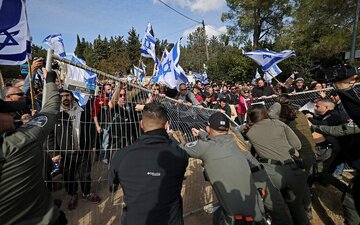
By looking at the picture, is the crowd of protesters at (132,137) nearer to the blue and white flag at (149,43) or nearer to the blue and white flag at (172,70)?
the blue and white flag at (172,70)

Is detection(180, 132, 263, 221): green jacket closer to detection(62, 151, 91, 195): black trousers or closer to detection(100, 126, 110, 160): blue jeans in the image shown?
detection(100, 126, 110, 160): blue jeans

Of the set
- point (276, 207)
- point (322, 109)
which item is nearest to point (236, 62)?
point (322, 109)

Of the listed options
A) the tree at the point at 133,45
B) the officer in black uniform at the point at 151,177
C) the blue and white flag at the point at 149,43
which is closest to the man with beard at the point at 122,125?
the officer in black uniform at the point at 151,177

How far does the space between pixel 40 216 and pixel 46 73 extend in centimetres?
119

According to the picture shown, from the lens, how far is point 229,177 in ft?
9.70

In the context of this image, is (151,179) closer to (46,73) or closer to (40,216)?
(40,216)

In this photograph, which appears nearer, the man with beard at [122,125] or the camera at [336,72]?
the camera at [336,72]

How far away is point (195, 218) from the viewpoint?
4.50 m

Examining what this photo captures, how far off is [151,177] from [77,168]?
2444 mm

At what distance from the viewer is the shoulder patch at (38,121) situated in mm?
1996

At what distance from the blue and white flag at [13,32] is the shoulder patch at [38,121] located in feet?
5.40

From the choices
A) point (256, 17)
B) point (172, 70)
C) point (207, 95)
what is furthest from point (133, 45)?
point (172, 70)

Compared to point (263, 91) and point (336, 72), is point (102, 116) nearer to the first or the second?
point (336, 72)

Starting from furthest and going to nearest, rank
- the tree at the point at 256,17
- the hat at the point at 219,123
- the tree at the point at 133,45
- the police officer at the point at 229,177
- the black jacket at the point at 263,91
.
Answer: the tree at the point at 133,45
the tree at the point at 256,17
the black jacket at the point at 263,91
the hat at the point at 219,123
the police officer at the point at 229,177
